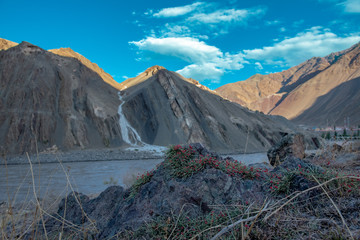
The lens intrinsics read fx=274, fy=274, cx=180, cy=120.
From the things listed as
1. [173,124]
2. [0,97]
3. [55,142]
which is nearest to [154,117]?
[173,124]

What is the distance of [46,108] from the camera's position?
36094mm

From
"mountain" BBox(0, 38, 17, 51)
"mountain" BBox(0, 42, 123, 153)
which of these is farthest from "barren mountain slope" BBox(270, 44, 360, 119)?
"mountain" BBox(0, 38, 17, 51)

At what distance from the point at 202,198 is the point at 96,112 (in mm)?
39571

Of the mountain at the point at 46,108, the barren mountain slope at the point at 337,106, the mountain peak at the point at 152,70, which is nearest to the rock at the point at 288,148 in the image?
the mountain at the point at 46,108

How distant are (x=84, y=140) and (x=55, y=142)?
368 cm

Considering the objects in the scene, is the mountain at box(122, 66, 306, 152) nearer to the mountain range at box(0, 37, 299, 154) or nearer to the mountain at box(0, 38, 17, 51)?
the mountain range at box(0, 37, 299, 154)

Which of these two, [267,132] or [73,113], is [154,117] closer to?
[73,113]

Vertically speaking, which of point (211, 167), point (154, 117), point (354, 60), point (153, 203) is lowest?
point (153, 203)

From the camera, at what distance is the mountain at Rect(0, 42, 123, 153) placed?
108 feet

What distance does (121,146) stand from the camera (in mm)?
38906

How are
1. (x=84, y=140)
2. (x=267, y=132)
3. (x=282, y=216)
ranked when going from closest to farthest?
1. (x=282, y=216)
2. (x=84, y=140)
3. (x=267, y=132)

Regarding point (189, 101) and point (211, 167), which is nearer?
point (211, 167)

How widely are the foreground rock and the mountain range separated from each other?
2781 cm

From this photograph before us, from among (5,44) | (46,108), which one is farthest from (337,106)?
(5,44)
